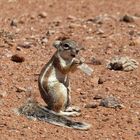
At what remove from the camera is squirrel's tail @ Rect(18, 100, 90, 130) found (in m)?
9.09

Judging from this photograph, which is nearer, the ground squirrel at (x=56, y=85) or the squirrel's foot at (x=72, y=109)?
the ground squirrel at (x=56, y=85)

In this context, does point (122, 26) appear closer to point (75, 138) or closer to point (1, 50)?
point (1, 50)

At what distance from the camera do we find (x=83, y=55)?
12.2 metres

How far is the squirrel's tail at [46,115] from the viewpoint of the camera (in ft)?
29.8

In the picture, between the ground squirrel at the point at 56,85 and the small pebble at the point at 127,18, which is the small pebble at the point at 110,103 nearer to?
the ground squirrel at the point at 56,85

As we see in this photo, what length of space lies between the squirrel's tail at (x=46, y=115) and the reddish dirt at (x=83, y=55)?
0.35ft

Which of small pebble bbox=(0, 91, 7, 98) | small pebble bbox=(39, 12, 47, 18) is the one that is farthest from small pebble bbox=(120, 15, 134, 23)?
small pebble bbox=(0, 91, 7, 98)

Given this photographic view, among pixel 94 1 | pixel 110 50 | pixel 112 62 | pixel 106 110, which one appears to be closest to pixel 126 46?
pixel 110 50

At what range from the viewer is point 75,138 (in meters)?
8.70

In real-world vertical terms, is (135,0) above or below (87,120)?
below

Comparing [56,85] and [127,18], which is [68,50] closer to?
[56,85]

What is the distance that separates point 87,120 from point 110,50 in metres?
3.26

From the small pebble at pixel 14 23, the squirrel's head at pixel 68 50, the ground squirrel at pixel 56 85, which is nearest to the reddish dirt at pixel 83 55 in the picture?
the small pebble at pixel 14 23

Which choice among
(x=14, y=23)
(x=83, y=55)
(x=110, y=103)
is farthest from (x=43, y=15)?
(x=110, y=103)
